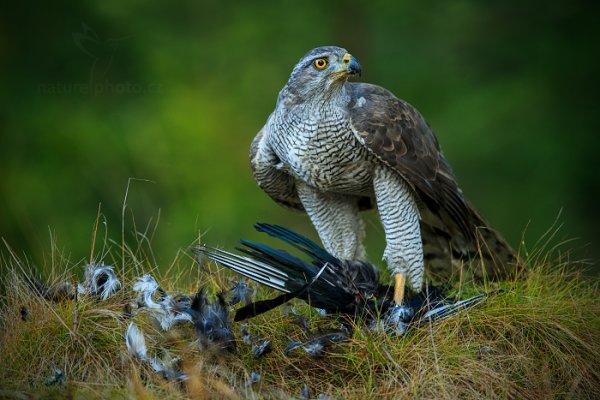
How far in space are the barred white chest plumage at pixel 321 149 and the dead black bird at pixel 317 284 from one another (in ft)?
1.24

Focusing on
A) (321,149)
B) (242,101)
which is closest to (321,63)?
(321,149)

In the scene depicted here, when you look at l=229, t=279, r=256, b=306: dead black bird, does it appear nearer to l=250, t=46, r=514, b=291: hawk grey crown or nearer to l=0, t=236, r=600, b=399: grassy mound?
l=0, t=236, r=600, b=399: grassy mound

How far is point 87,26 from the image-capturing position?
9547 mm

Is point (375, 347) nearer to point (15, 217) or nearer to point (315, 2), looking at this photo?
point (15, 217)

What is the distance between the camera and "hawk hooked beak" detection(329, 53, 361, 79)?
3.84 m

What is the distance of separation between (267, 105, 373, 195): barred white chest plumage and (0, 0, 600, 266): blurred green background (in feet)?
16.2

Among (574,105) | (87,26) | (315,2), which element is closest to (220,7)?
(315,2)

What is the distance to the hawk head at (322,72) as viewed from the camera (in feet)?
12.7

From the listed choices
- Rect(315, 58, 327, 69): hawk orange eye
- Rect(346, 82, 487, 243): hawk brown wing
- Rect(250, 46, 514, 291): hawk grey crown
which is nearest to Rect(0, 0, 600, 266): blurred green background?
Rect(250, 46, 514, 291): hawk grey crown

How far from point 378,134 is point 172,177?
234 inches

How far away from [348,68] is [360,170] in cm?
58

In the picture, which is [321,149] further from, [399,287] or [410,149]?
[399,287]

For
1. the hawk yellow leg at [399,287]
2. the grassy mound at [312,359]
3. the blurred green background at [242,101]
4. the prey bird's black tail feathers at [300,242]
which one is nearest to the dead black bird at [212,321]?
the grassy mound at [312,359]

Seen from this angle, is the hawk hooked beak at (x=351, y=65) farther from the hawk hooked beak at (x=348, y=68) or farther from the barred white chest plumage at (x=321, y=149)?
the barred white chest plumage at (x=321, y=149)
